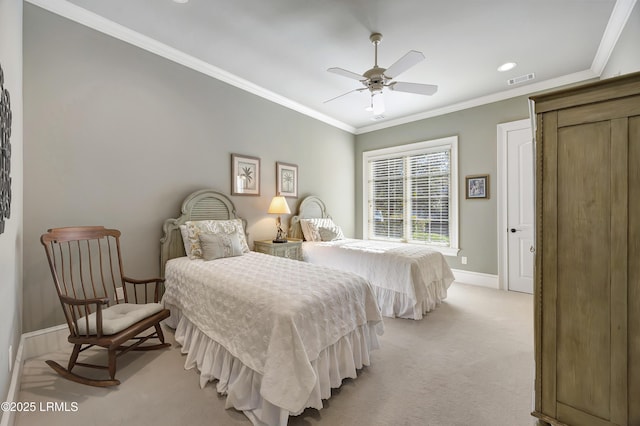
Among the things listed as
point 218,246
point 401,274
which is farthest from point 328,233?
point 218,246

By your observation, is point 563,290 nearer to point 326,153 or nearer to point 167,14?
point 167,14

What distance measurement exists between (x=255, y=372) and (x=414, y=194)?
4.45m

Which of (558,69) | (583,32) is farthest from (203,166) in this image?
(558,69)

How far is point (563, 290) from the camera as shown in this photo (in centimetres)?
134

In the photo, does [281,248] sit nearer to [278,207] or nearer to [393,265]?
[278,207]

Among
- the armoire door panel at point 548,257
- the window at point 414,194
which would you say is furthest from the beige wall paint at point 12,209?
the window at point 414,194

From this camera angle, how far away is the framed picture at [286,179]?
434 cm

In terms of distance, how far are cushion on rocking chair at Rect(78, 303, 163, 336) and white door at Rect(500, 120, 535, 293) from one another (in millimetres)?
4751

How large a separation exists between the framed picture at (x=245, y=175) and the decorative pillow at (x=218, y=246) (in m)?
0.96

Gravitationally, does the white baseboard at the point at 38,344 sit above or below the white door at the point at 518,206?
below

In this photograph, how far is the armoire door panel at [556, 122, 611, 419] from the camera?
4.05 ft

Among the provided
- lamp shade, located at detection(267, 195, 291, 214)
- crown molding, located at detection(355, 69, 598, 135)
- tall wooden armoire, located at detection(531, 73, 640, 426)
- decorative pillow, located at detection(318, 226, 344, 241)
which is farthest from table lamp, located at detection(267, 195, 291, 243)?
tall wooden armoire, located at detection(531, 73, 640, 426)

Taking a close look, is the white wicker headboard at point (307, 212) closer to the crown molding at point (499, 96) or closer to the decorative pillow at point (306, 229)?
the decorative pillow at point (306, 229)

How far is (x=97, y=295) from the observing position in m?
2.56
